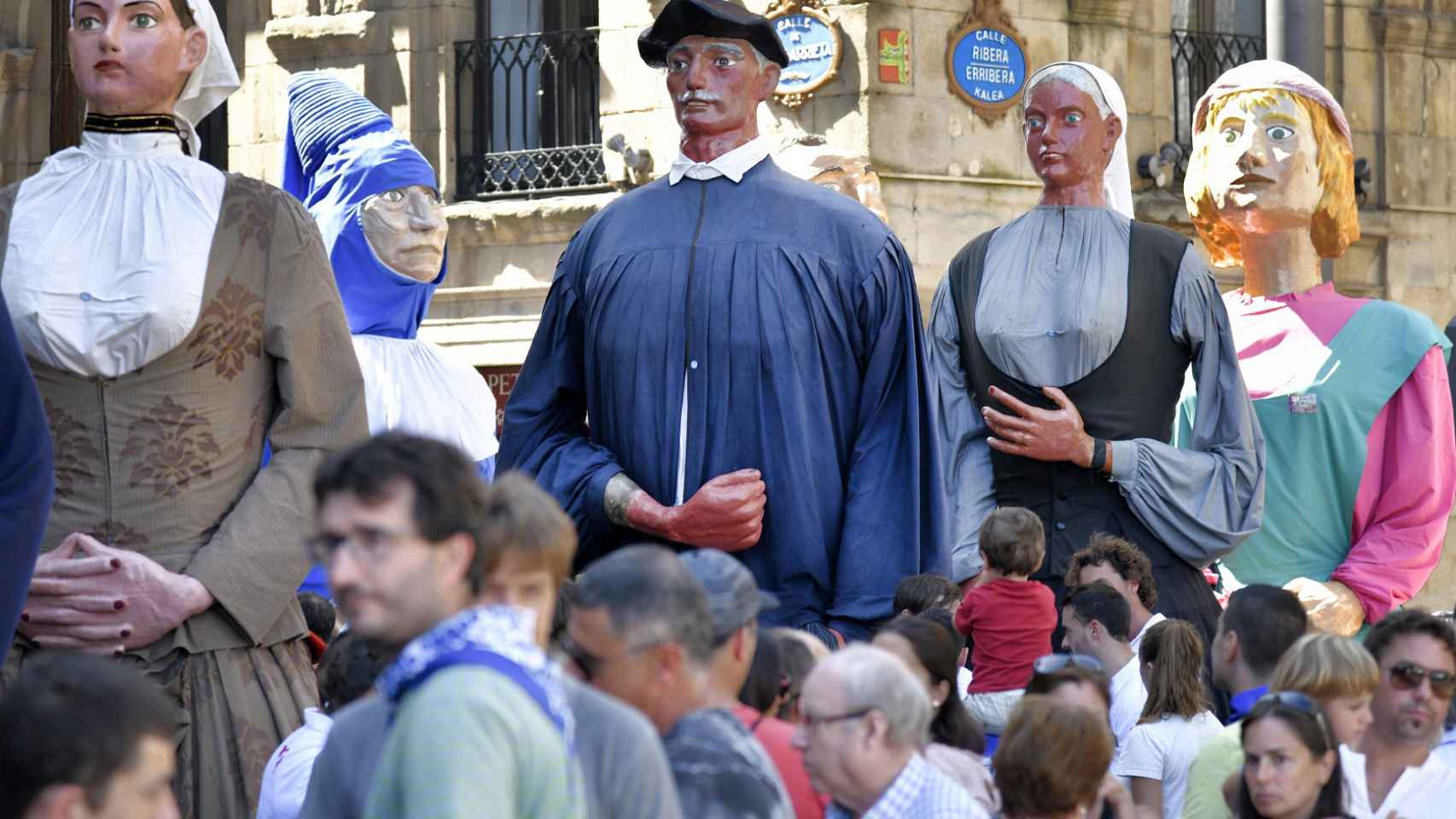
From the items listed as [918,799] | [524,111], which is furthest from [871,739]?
[524,111]

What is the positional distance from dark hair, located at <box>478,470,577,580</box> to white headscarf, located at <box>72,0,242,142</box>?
215 centimetres

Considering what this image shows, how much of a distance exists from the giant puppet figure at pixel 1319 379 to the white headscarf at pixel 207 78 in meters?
2.97

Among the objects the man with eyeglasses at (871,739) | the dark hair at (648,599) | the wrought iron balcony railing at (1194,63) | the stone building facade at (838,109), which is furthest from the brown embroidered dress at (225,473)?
the wrought iron balcony railing at (1194,63)

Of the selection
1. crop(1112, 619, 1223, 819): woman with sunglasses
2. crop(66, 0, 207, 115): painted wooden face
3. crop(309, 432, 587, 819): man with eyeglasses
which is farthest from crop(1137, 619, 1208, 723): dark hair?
crop(309, 432, 587, 819): man with eyeglasses

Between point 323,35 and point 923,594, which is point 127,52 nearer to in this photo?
point 923,594

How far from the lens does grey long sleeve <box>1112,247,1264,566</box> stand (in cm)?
638

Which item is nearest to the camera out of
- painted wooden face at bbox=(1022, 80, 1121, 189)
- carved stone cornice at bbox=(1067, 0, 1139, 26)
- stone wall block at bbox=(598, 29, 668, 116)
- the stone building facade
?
painted wooden face at bbox=(1022, 80, 1121, 189)

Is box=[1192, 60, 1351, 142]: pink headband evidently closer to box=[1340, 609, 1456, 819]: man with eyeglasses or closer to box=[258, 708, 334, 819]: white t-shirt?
box=[1340, 609, 1456, 819]: man with eyeglasses

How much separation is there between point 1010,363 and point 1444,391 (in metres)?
1.39

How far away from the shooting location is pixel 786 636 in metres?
4.52

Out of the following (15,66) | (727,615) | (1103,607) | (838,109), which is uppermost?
(15,66)

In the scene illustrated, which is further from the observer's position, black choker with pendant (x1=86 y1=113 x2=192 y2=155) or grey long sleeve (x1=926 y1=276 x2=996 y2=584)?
grey long sleeve (x1=926 y1=276 x2=996 y2=584)

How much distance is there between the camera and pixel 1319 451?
23.0 feet

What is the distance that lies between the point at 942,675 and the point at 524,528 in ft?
7.13
